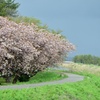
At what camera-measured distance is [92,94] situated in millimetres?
21078

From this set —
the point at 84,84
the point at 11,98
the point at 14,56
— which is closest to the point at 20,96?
the point at 11,98

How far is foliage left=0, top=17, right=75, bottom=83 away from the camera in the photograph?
83.6ft

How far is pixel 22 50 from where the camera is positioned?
26.0m

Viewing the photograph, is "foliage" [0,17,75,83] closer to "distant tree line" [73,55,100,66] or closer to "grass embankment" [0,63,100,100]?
"grass embankment" [0,63,100,100]

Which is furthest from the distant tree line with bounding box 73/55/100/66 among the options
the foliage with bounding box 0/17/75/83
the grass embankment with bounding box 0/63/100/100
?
the grass embankment with bounding box 0/63/100/100

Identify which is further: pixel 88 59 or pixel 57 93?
pixel 88 59

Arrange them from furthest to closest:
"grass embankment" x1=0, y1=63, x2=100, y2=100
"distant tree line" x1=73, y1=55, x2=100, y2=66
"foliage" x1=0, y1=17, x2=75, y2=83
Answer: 1. "distant tree line" x1=73, y1=55, x2=100, y2=66
2. "foliage" x1=0, y1=17, x2=75, y2=83
3. "grass embankment" x1=0, y1=63, x2=100, y2=100

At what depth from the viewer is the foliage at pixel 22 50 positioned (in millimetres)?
25480

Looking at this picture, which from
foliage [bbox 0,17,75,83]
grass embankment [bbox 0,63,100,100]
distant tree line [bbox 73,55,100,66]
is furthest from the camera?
distant tree line [bbox 73,55,100,66]

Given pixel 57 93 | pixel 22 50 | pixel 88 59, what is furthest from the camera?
pixel 88 59

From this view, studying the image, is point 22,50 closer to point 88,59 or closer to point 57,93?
point 57,93

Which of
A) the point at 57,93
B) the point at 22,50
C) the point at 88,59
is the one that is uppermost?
the point at 88,59

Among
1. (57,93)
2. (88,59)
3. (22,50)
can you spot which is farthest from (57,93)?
(88,59)

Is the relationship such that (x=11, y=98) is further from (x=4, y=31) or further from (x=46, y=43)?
(x=46, y=43)
